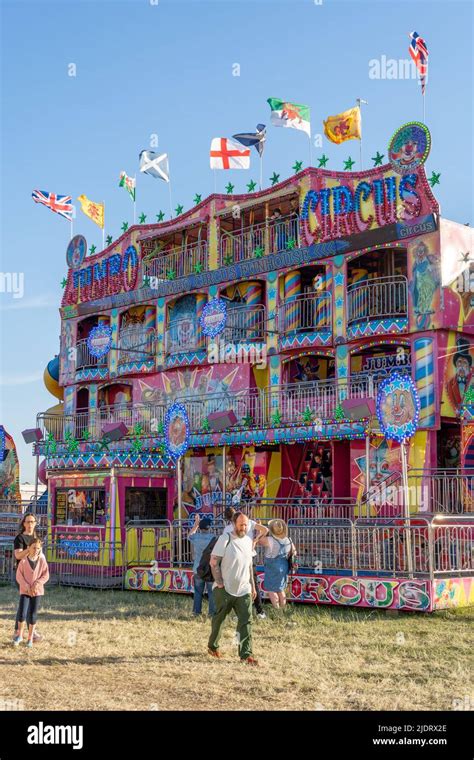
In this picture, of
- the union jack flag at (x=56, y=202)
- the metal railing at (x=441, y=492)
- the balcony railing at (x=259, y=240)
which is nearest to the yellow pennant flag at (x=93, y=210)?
the union jack flag at (x=56, y=202)

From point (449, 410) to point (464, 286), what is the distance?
11.2ft

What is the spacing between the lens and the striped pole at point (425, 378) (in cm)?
2303

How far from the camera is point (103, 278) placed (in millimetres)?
34562

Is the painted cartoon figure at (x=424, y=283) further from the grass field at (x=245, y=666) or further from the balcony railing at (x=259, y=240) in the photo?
the grass field at (x=245, y=666)

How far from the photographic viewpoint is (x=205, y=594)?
17.4 meters

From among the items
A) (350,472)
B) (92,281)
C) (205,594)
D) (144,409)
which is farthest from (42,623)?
(92,281)

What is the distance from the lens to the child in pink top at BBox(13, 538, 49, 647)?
12.0 metres

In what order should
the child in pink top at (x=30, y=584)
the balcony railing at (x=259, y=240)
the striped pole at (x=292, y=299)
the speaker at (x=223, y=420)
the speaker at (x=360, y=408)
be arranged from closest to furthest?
the child in pink top at (x=30, y=584), the speaker at (x=360, y=408), the speaker at (x=223, y=420), the striped pole at (x=292, y=299), the balcony railing at (x=259, y=240)

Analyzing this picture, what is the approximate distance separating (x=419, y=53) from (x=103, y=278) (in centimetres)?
1535

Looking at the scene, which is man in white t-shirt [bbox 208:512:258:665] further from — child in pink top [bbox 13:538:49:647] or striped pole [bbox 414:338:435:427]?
striped pole [bbox 414:338:435:427]

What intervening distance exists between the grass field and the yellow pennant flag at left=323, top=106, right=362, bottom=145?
14.9 meters

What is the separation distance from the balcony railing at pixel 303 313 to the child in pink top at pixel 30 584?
51.4 feet

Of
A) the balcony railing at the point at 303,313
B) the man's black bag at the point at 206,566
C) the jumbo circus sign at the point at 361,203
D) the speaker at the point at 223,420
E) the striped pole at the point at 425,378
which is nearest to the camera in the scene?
the man's black bag at the point at 206,566

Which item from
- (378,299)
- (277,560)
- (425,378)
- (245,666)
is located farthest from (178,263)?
(245,666)
